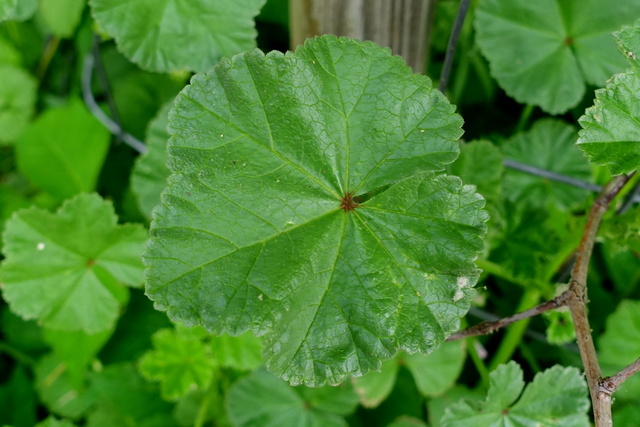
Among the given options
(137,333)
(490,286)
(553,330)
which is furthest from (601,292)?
(137,333)

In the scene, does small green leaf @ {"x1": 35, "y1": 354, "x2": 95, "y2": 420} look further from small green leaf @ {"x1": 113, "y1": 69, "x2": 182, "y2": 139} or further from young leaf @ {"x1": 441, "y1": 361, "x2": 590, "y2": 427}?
young leaf @ {"x1": 441, "y1": 361, "x2": 590, "y2": 427}

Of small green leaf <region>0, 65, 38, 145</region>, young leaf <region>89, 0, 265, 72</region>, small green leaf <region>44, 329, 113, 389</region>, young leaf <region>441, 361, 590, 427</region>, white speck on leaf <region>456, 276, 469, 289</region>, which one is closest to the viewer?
white speck on leaf <region>456, 276, 469, 289</region>

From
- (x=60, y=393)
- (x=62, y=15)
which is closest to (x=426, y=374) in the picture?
(x=60, y=393)

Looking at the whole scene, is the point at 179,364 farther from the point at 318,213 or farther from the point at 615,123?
the point at 615,123

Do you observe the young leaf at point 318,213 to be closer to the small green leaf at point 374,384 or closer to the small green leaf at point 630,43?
the small green leaf at point 630,43

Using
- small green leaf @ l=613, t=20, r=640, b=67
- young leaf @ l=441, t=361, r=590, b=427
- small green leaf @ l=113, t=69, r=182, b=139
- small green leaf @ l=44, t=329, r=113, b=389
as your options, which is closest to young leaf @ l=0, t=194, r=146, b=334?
small green leaf @ l=44, t=329, r=113, b=389

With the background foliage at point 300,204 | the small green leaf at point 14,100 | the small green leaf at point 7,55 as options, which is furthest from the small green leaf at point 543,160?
the small green leaf at point 7,55

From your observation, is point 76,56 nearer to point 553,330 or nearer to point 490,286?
point 490,286
